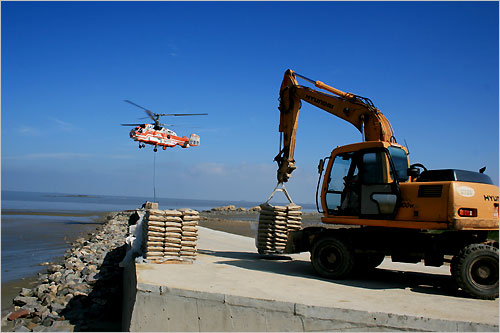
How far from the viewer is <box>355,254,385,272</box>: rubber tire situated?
28.3 feet

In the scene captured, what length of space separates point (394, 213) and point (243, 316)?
3.50 m

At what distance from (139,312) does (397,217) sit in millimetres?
4949

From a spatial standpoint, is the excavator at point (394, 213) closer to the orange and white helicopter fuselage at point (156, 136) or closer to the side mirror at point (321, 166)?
the side mirror at point (321, 166)

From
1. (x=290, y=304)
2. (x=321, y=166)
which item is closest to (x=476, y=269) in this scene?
(x=290, y=304)

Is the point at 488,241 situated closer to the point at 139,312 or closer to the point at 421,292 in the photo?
the point at 421,292

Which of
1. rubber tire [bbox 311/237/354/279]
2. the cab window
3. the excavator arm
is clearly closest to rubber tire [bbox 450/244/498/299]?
the cab window

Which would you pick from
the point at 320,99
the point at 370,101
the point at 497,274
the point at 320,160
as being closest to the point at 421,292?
the point at 497,274

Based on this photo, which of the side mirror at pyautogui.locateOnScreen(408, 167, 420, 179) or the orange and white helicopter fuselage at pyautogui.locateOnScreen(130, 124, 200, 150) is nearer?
the side mirror at pyautogui.locateOnScreen(408, 167, 420, 179)

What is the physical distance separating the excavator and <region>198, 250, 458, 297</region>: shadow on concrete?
10.9 inches

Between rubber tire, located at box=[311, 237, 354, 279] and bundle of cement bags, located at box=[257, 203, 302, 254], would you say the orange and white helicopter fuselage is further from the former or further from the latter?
rubber tire, located at box=[311, 237, 354, 279]

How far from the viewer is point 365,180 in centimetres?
820

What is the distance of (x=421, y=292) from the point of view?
7.43m

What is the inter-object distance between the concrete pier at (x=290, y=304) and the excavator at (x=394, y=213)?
53cm

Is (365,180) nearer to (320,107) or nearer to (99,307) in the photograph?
(320,107)
